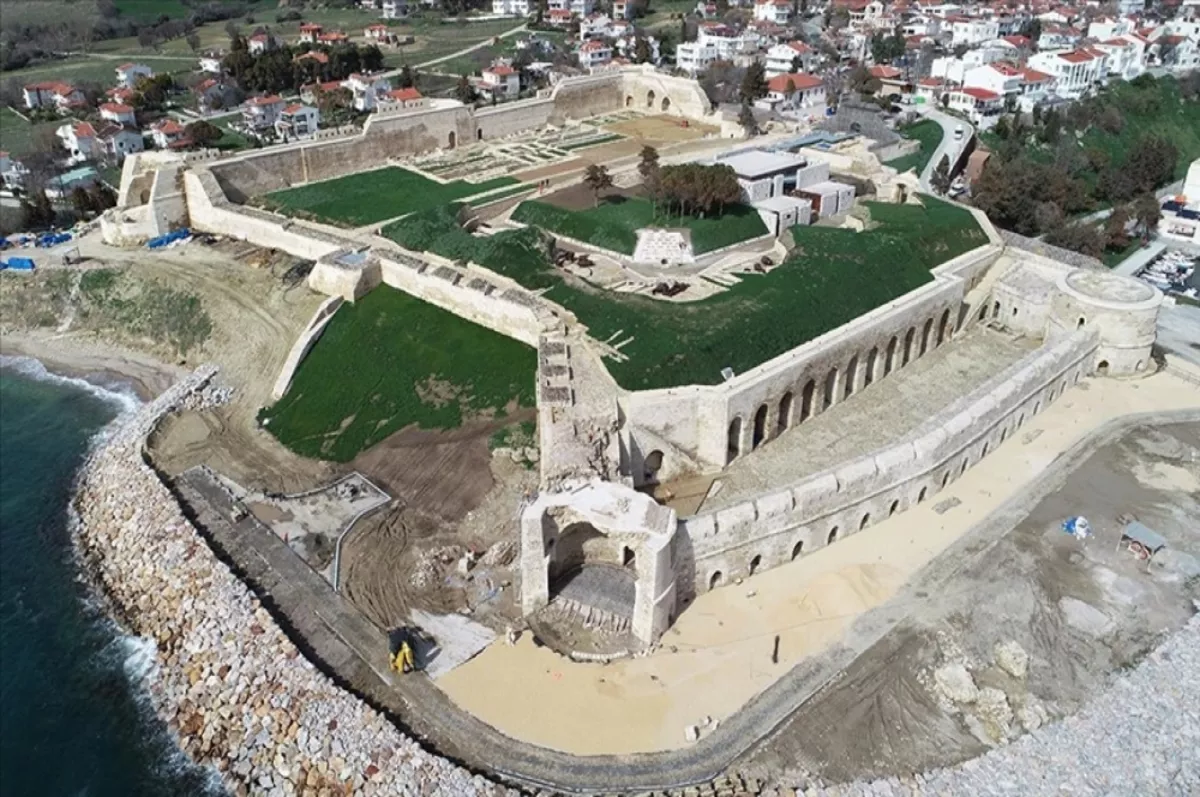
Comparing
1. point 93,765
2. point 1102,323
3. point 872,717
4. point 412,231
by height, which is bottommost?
point 93,765

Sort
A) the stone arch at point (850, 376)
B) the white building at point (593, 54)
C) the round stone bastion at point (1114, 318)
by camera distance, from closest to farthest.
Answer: the stone arch at point (850, 376), the round stone bastion at point (1114, 318), the white building at point (593, 54)

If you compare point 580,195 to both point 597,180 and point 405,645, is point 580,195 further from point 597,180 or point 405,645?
point 405,645

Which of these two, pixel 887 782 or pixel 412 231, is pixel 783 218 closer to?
pixel 412 231

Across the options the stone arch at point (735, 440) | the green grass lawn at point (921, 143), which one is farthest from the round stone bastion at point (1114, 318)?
the green grass lawn at point (921, 143)

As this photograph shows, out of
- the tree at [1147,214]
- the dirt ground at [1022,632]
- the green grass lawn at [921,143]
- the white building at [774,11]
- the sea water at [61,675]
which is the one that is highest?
the white building at [774,11]

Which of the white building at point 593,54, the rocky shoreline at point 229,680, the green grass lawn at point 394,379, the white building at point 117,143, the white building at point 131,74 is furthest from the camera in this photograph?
the white building at point 593,54

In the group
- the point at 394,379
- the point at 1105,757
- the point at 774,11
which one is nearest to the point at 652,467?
the point at 394,379

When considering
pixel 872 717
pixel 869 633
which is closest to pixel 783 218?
pixel 869 633

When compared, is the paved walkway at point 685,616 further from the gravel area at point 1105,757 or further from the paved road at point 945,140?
the paved road at point 945,140
